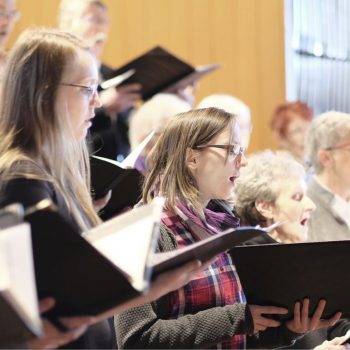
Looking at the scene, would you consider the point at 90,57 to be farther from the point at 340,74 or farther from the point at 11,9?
the point at 340,74

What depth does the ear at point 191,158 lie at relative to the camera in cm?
277

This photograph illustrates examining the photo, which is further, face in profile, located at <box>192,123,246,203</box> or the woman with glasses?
face in profile, located at <box>192,123,246,203</box>

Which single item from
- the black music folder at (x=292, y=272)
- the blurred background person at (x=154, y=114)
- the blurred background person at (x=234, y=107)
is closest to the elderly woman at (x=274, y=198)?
the blurred background person at (x=234, y=107)

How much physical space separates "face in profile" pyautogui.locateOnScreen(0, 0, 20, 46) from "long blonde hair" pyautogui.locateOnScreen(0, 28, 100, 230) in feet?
4.85

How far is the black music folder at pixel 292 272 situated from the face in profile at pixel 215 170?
1.23 feet

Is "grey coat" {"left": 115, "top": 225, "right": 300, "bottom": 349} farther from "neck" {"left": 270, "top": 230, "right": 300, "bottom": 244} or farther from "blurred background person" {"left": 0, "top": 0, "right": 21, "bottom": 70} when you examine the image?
"blurred background person" {"left": 0, "top": 0, "right": 21, "bottom": 70}

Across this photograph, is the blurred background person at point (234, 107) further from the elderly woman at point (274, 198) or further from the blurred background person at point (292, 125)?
the blurred background person at point (292, 125)

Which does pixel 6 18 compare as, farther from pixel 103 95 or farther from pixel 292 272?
pixel 292 272

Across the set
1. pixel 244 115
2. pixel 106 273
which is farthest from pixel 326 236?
pixel 106 273

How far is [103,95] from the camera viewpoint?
411cm

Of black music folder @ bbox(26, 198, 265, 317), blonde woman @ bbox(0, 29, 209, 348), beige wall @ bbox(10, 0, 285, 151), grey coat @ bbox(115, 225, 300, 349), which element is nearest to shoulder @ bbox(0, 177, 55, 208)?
blonde woman @ bbox(0, 29, 209, 348)

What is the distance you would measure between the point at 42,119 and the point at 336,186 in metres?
2.40

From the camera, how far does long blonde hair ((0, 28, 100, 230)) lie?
2.09 meters

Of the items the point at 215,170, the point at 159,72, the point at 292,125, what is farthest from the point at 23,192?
the point at 292,125
